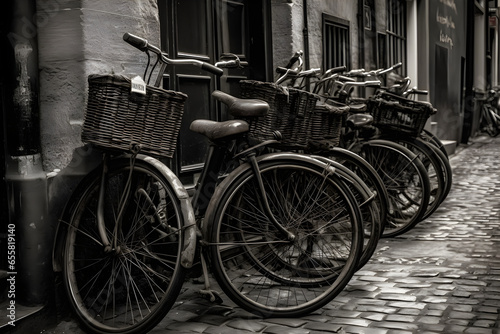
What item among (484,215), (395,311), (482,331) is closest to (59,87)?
(395,311)

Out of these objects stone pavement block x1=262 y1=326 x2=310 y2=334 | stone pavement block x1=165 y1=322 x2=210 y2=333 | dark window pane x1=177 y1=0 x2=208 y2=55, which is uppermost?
dark window pane x1=177 y1=0 x2=208 y2=55

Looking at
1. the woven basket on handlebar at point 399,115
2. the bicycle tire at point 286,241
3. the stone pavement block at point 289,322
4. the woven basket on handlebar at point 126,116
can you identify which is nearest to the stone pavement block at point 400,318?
the bicycle tire at point 286,241

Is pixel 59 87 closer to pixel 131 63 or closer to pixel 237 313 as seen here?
pixel 131 63

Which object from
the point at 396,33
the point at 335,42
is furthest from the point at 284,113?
the point at 396,33

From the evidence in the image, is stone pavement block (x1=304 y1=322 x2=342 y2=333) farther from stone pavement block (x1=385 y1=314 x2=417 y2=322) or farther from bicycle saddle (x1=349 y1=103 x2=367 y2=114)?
bicycle saddle (x1=349 y1=103 x2=367 y2=114)

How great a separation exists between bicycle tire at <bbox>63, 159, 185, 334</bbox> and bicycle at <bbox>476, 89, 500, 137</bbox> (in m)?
15.7

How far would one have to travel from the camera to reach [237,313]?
3520 millimetres

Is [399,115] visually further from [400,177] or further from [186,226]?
[186,226]

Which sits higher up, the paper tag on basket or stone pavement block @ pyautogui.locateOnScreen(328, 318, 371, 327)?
the paper tag on basket

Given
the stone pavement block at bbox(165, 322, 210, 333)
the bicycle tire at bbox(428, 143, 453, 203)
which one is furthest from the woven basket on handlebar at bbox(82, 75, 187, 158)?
the bicycle tire at bbox(428, 143, 453, 203)

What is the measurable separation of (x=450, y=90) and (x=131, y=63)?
11.8 m

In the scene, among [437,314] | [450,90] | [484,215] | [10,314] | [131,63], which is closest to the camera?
[10,314]

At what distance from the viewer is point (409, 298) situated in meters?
3.73

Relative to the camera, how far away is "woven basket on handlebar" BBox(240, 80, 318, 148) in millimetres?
3670
